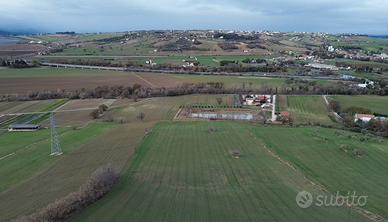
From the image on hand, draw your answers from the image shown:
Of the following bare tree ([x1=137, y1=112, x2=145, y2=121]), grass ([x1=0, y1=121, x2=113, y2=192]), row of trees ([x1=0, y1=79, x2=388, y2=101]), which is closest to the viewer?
grass ([x1=0, y1=121, x2=113, y2=192])

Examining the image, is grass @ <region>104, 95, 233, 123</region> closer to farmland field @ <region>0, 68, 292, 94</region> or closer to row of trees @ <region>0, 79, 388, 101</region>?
row of trees @ <region>0, 79, 388, 101</region>

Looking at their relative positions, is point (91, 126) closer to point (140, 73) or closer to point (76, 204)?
point (76, 204)

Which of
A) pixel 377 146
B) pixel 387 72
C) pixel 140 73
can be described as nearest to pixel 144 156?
pixel 377 146

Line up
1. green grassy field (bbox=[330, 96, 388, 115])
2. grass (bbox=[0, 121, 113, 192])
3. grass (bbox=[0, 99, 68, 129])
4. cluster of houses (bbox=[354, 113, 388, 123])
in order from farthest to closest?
1. green grassy field (bbox=[330, 96, 388, 115])
2. grass (bbox=[0, 99, 68, 129])
3. cluster of houses (bbox=[354, 113, 388, 123])
4. grass (bbox=[0, 121, 113, 192])

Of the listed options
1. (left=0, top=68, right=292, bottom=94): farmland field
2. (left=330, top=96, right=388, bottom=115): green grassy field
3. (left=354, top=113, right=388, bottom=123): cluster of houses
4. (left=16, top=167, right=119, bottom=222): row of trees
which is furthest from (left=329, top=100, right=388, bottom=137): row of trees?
(left=16, top=167, right=119, bottom=222): row of trees

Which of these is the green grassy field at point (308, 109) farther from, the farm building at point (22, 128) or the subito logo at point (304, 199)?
the farm building at point (22, 128)

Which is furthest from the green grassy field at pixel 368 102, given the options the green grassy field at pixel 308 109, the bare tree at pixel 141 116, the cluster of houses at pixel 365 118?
the bare tree at pixel 141 116
